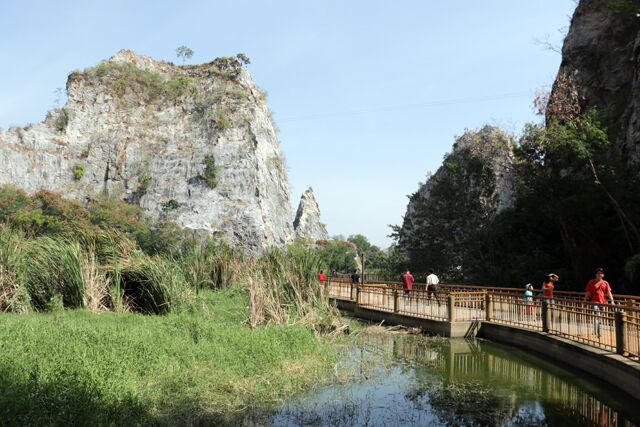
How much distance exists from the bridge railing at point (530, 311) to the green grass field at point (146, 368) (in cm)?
570

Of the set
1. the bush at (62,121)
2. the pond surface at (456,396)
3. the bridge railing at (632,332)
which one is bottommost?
the pond surface at (456,396)

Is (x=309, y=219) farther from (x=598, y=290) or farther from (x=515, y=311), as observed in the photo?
(x=598, y=290)

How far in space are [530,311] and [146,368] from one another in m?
10.7

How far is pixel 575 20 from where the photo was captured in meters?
32.8

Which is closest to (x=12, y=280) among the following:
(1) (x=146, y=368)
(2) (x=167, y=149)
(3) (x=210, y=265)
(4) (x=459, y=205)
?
(1) (x=146, y=368)

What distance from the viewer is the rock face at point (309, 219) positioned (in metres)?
108

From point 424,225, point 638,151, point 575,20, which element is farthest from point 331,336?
point 575,20

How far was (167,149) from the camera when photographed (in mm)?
67500

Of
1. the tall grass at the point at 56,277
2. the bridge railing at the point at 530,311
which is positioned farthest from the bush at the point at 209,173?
the tall grass at the point at 56,277

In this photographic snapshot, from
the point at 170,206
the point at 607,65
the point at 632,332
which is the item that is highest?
the point at 607,65

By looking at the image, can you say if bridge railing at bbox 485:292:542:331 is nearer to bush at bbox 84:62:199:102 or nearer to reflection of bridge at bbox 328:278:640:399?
reflection of bridge at bbox 328:278:640:399

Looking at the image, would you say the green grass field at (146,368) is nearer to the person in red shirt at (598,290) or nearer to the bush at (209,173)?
the person in red shirt at (598,290)

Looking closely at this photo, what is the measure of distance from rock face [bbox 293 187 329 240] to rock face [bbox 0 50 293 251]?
3217cm

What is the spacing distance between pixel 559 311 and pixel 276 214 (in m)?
59.9
